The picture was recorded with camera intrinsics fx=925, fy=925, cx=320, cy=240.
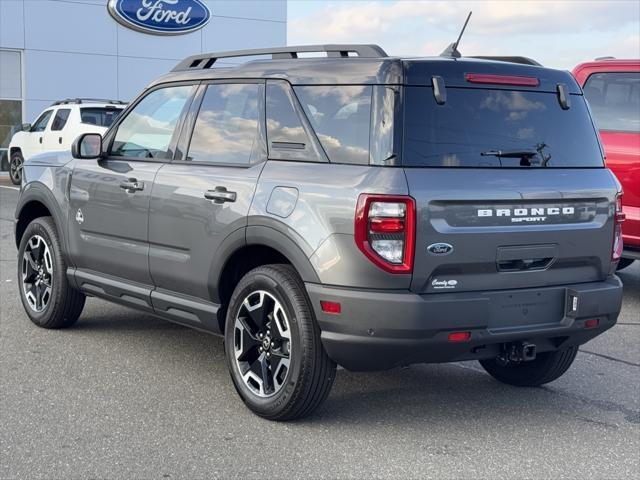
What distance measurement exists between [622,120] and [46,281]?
538 cm

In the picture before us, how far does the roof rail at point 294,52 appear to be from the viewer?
15.8 feet

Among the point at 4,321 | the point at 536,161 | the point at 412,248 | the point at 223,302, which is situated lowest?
the point at 4,321

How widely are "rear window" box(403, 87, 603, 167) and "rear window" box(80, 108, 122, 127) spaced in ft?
46.9

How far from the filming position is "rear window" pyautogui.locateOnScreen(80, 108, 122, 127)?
715 inches

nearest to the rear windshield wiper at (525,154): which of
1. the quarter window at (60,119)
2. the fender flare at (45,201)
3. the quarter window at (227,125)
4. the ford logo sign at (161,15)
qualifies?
the quarter window at (227,125)

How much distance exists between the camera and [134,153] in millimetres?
6051

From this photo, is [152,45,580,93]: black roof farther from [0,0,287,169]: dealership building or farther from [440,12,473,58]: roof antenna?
[0,0,287,169]: dealership building

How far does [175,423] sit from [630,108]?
575cm

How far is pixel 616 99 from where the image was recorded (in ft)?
28.9

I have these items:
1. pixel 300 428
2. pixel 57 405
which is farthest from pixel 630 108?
pixel 57 405

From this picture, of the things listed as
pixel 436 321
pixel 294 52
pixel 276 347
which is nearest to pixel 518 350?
pixel 436 321

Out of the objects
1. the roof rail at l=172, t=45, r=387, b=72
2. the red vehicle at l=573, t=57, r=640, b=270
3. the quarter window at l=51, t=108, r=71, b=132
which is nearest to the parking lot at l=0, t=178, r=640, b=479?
the roof rail at l=172, t=45, r=387, b=72

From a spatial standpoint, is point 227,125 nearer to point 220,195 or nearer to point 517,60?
point 220,195

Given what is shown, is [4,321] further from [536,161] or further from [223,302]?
[536,161]
